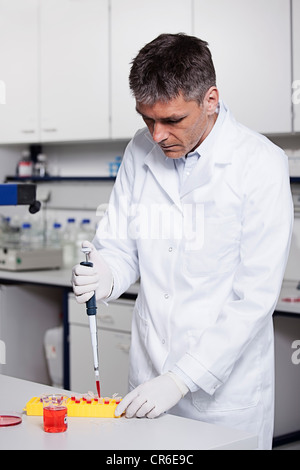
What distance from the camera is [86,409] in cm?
134

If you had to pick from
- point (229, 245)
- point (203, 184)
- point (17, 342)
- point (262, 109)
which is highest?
point (262, 109)

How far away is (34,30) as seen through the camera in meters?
3.78

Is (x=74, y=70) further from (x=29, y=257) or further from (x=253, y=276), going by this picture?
(x=253, y=276)

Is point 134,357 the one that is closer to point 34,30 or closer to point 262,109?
point 262,109

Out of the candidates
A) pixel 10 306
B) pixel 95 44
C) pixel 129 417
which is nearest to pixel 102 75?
pixel 95 44

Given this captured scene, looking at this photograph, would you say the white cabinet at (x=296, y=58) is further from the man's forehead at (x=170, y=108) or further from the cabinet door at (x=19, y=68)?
the cabinet door at (x=19, y=68)

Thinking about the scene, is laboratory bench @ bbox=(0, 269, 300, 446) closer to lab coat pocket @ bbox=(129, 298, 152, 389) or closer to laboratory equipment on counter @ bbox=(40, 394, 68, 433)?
lab coat pocket @ bbox=(129, 298, 152, 389)

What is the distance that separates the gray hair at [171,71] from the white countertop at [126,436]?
648 millimetres

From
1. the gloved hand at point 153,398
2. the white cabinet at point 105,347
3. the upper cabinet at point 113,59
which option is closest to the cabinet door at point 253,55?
the upper cabinet at point 113,59

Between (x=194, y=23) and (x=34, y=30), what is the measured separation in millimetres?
1098

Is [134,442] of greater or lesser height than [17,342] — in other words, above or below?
above

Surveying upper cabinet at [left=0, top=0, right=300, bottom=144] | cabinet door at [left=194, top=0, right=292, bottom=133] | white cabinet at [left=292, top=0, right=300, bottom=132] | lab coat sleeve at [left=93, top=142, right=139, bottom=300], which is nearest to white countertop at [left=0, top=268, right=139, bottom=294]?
upper cabinet at [left=0, top=0, right=300, bottom=144]

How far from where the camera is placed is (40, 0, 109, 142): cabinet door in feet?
11.4

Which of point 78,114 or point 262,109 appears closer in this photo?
point 262,109
